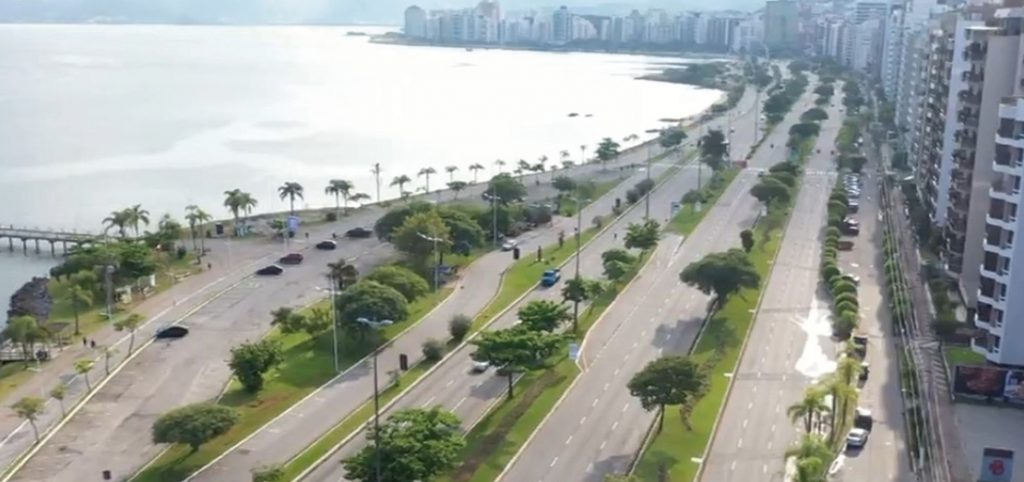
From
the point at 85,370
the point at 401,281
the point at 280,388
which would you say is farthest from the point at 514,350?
the point at 85,370

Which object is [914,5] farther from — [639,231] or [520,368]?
[520,368]

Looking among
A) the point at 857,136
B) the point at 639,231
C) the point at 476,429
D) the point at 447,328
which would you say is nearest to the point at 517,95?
the point at 857,136

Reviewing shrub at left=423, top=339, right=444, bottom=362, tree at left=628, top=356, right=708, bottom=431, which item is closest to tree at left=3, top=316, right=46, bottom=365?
shrub at left=423, top=339, right=444, bottom=362

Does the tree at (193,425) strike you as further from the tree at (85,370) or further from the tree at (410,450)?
the tree at (85,370)

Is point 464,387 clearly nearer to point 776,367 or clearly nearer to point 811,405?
point 776,367

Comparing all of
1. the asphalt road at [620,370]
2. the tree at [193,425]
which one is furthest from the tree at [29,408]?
the asphalt road at [620,370]

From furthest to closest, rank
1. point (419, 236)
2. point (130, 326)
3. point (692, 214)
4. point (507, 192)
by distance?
1. point (507, 192)
2. point (692, 214)
3. point (419, 236)
4. point (130, 326)
